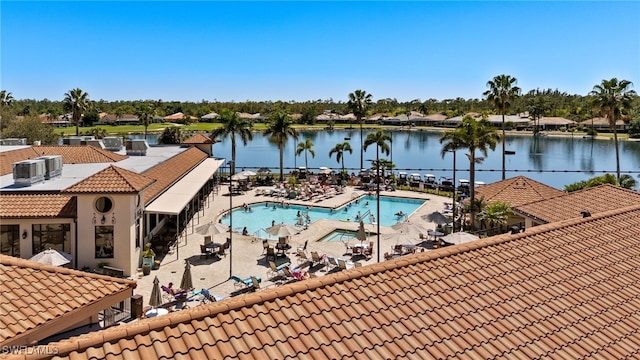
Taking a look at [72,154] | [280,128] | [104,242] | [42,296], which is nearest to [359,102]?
[280,128]

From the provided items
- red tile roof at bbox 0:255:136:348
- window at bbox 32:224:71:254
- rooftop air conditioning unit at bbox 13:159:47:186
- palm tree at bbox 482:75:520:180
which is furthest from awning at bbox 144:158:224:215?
palm tree at bbox 482:75:520:180

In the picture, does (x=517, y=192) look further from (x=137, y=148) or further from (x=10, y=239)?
(x=137, y=148)

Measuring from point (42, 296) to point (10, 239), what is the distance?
37.8 feet

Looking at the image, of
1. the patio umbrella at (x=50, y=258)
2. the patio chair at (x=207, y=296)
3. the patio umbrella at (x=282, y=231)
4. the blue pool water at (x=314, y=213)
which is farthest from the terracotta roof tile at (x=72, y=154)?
the patio chair at (x=207, y=296)

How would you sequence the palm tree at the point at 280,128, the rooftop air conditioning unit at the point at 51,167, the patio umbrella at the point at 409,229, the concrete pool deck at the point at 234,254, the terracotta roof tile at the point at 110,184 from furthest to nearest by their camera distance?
the palm tree at the point at 280,128 → the patio umbrella at the point at 409,229 → the rooftop air conditioning unit at the point at 51,167 → the concrete pool deck at the point at 234,254 → the terracotta roof tile at the point at 110,184

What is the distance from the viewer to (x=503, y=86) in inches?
1510

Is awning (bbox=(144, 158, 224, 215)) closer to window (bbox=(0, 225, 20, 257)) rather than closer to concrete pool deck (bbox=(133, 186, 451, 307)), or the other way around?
concrete pool deck (bbox=(133, 186, 451, 307))

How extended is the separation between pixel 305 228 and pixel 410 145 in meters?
64.9

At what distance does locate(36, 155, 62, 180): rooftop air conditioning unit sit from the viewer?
21.0 metres

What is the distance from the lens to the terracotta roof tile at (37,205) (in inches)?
661

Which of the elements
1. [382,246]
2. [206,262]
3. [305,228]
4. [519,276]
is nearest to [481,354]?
[519,276]

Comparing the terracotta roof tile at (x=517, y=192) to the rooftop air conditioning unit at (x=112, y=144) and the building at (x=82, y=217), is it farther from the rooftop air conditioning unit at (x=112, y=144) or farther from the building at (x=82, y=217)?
the rooftop air conditioning unit at (x=112, y=144)

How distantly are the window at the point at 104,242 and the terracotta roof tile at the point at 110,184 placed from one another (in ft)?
4.95

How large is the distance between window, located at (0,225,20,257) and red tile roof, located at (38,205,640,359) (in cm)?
1530
